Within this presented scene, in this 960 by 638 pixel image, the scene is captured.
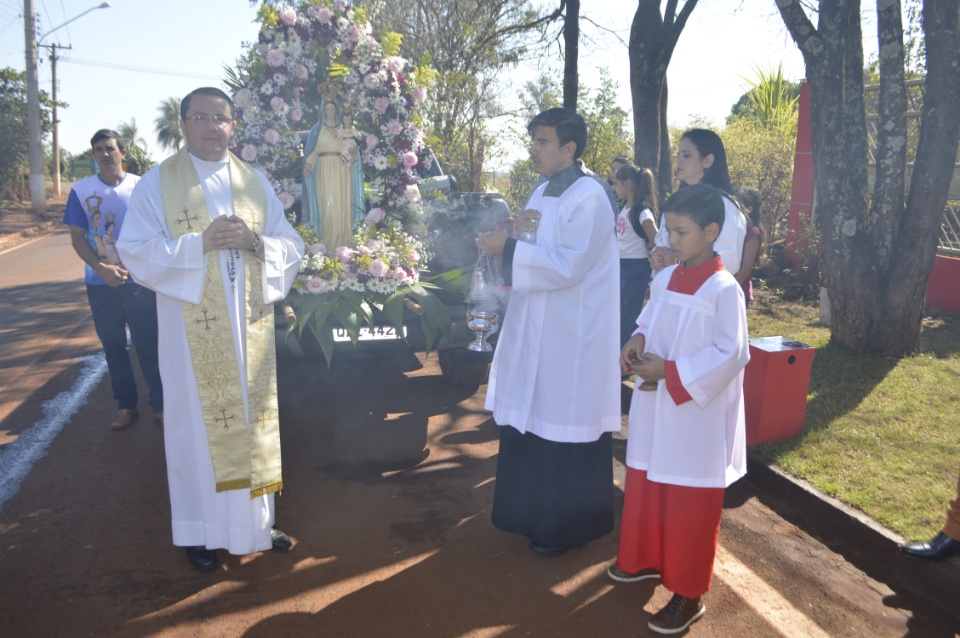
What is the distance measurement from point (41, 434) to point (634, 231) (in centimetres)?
489

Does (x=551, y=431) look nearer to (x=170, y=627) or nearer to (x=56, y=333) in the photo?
(x=170, y=627)

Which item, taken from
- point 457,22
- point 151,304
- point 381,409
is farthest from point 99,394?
point 457,22

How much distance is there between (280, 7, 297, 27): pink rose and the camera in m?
5.50

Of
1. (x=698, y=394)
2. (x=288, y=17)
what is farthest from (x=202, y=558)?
(x=288, y=17)

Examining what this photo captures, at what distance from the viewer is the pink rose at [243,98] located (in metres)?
5.65

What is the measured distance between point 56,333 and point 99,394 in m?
2.83

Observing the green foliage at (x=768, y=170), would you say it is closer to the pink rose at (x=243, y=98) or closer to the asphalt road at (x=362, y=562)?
the asphalt road at (x=362, y=562)

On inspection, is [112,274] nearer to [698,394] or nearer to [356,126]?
[356,126]

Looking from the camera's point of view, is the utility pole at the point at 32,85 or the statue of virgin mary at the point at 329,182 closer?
the statue of virgin mary at the point at 329,182

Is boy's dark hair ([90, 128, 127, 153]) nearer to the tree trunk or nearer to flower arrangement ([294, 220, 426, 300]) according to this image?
flower arrangement ([294, 220, 426, 300])

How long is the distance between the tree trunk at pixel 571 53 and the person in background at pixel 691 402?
11311 mm

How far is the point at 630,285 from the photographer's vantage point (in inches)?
263

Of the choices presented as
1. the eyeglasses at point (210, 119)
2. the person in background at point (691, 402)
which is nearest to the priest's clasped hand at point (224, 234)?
the eyeglasses at point (210, 119)

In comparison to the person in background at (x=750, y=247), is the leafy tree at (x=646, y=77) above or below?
above
